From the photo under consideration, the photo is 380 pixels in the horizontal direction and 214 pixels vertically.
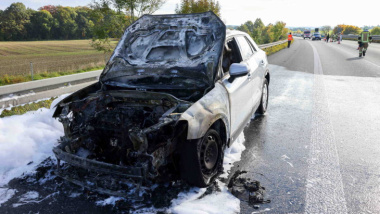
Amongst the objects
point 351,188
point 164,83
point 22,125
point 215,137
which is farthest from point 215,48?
point 22,125

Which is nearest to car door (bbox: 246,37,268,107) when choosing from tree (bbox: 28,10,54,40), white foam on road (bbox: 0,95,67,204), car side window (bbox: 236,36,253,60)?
car side window (bbox: 236,36,253,60)

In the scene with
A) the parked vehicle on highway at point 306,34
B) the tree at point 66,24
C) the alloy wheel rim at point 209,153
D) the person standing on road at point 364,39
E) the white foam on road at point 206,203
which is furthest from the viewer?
the parked vehicle on highway at point 306,34

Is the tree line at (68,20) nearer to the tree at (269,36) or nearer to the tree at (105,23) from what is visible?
the tree at (105,23)

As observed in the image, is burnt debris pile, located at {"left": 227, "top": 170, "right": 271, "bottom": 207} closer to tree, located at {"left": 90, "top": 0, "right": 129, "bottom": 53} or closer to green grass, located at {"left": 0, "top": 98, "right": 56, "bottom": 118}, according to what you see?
green grass, located at {"left": 0, "top": 98, "right": 56, "bottom": 118}

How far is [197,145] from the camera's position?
3023 millimetres

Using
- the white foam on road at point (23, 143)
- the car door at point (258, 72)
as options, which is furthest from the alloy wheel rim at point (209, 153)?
the white foam on road at point (23, 143)

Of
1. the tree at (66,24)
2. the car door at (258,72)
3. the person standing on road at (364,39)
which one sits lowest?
the car door at (258,72)

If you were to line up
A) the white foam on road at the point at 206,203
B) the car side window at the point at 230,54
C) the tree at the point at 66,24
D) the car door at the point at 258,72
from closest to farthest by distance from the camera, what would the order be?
1. the white foam on road at the point at 206,203
2. the car side window at the point at 230,54
3. the car door at the point at 258,72
4. the tree at the point at 66,24

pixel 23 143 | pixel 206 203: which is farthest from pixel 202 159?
pixel 23 143

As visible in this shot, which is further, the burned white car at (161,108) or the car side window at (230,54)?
the car side window at (230,54)

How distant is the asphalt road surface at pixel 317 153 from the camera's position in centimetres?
311

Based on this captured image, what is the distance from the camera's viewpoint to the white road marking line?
300cm

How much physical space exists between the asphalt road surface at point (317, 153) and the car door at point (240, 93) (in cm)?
51

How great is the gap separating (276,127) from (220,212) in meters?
3.09
